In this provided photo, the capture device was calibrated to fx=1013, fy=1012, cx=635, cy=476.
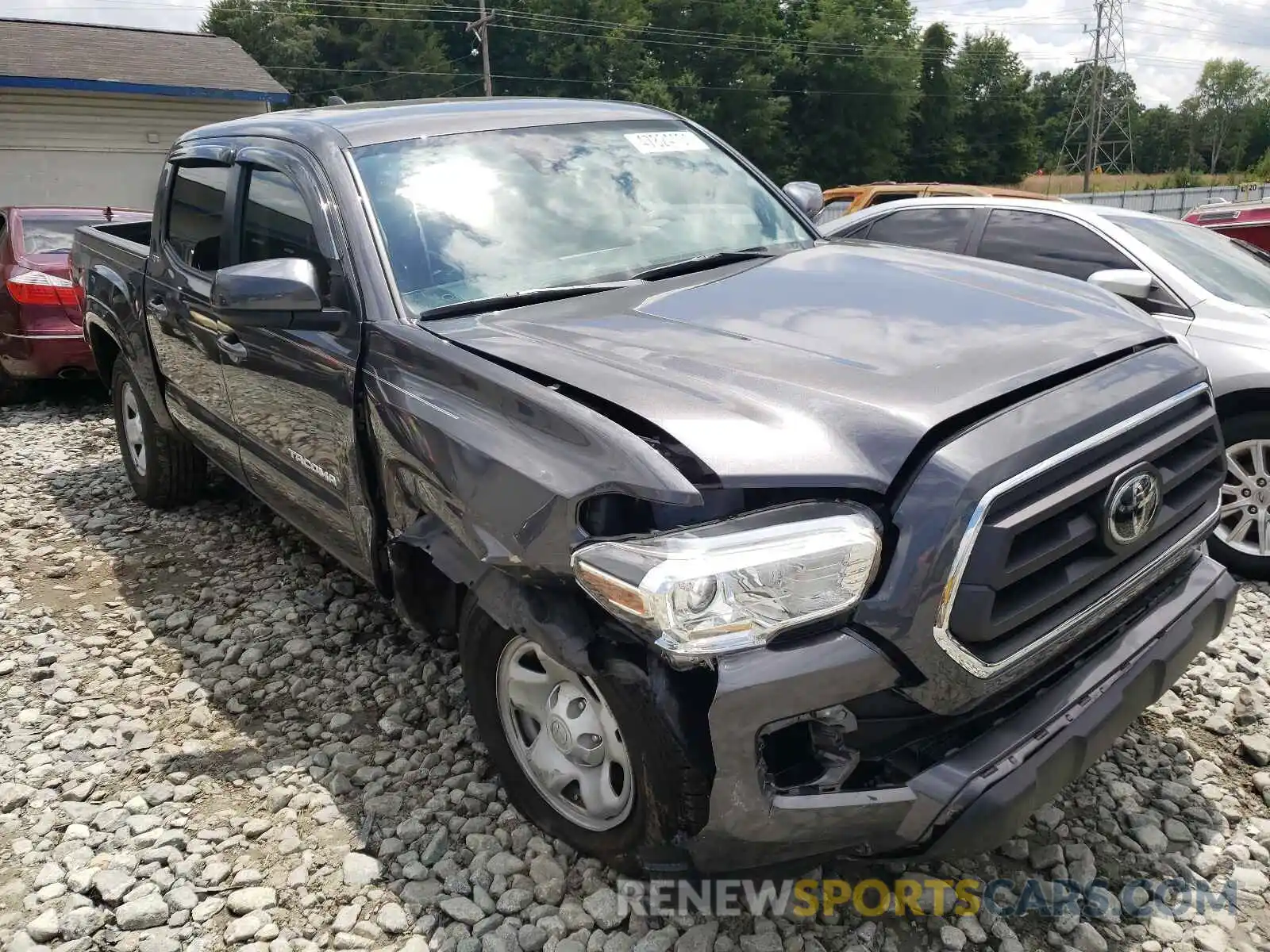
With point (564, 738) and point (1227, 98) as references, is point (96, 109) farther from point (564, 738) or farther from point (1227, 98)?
point (1227, 98)

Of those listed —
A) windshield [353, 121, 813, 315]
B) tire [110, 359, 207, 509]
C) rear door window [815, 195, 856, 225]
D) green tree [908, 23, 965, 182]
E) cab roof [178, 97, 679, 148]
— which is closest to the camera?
windshield [353, 121, 813, 315]

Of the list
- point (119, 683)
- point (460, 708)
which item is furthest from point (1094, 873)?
point (119, 683)

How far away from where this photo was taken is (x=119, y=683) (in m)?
3.84

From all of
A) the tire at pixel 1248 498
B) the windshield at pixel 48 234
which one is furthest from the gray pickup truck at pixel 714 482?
the windshield at pixel 48 234

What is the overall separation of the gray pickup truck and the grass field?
178 ft

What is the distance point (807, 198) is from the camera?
4.34 metres

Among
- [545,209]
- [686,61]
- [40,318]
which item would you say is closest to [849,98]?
[686,61]

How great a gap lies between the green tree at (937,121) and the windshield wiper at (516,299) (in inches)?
2383

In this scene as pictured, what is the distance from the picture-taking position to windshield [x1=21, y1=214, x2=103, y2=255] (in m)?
7.96

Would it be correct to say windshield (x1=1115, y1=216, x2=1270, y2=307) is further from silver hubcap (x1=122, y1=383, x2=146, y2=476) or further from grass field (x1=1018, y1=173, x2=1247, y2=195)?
grass field (x1=1018, y1=173, x2=1247, y2=195)

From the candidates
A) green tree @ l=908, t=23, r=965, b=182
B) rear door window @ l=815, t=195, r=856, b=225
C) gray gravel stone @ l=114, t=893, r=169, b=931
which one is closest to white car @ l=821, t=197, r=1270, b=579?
gray gravel stone @ l=114, t=893, r=169, b=931

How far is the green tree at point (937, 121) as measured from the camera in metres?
59.7

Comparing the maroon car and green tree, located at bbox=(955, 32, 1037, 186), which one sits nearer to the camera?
the maroon car

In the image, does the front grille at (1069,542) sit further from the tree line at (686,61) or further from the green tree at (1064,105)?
the green tree at (1064,105)
